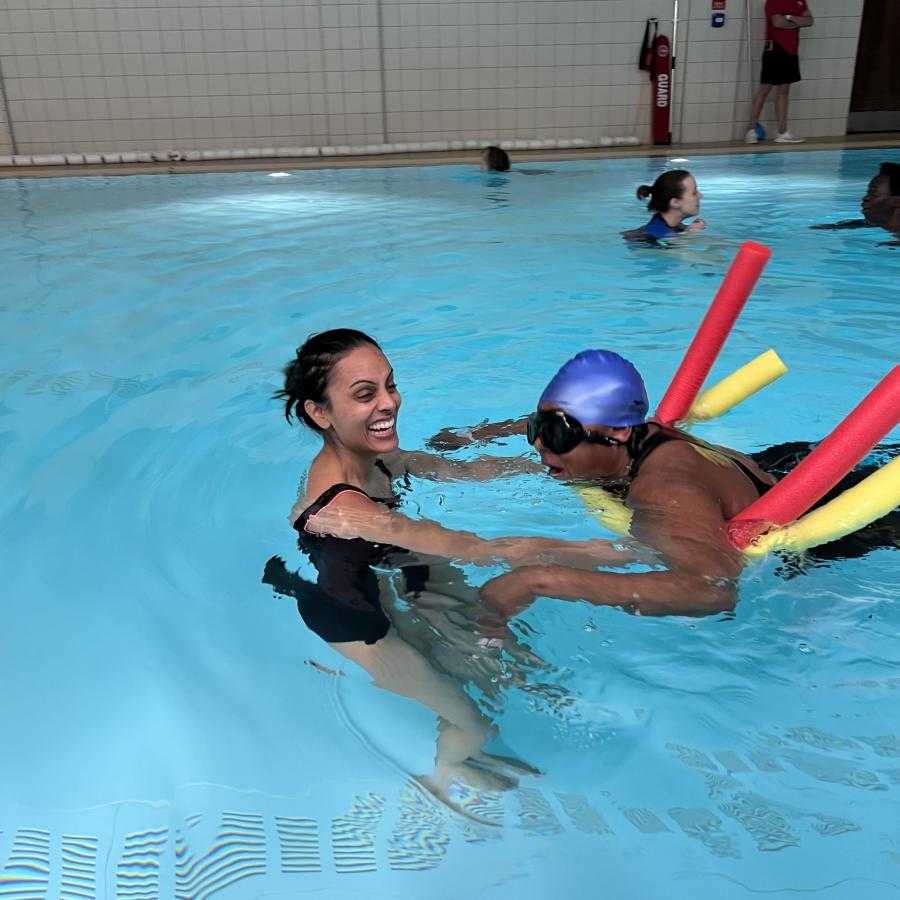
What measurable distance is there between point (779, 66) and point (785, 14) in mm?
772

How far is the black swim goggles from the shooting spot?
102 inches

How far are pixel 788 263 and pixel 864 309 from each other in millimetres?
1436

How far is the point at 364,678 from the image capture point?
2.46m

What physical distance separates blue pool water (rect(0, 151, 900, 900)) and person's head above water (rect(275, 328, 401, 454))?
65 centimetres

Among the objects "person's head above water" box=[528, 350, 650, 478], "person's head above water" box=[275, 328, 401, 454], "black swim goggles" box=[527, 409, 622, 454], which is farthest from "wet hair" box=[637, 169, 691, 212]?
"person's head above water" box=[275, 328, 401, 454]

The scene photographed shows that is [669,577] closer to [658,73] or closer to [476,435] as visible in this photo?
[476,435]

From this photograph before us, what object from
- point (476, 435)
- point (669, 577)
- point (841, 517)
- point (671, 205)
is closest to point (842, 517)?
point (841, 517)

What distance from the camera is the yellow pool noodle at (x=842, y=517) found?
251 centimetres

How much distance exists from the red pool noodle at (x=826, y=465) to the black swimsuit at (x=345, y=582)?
0.96 m

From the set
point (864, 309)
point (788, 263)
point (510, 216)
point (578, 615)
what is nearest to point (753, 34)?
point (510, 216)

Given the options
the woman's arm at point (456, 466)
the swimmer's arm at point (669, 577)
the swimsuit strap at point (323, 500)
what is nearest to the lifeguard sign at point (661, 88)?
the woman's arm at point (456, 466)

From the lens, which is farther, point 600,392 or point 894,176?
point 894,176

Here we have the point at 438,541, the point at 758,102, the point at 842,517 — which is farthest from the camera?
the point at 758,102

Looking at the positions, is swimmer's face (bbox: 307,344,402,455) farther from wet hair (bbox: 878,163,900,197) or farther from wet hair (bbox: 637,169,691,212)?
wet hair (bbox: 878,163,900,197)
